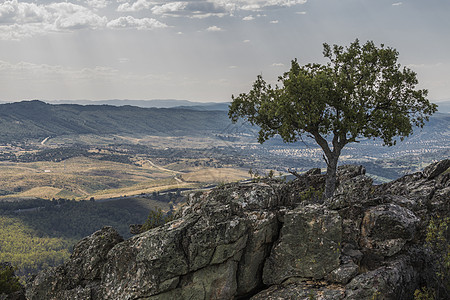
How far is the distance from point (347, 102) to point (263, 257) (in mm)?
16841

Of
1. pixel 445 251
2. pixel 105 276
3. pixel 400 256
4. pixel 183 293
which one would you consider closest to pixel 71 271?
pixel 105 276

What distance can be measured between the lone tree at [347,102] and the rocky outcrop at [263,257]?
9.00 meters

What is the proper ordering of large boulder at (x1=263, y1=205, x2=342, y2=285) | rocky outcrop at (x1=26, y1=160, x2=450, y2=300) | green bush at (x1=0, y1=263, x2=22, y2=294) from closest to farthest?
1. rocky outcrop at (x1=26, y1=160, x2=450, y2=300)
2. large boulder at (x1=263, y1=205, x2=342, y2=285)
3. green bush at (x1=0, y1=263, x2=22, y2=294)

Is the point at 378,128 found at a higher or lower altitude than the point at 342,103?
lower

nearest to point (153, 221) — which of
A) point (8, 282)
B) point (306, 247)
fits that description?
point (8, 282)

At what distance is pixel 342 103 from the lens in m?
35.3

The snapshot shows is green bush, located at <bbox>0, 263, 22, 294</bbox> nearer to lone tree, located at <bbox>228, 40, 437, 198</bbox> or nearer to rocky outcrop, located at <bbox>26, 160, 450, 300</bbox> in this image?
rocky outcrop, located at <bbox>26, 160, 450, 300</bbox>

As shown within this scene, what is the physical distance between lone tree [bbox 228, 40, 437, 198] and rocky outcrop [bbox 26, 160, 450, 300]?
354 inches

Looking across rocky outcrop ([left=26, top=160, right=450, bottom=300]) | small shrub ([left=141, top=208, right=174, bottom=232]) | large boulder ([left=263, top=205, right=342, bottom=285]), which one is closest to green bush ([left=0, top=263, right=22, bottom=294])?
rocky outcrop ([left=26, top=160, right=450, bottom=300])

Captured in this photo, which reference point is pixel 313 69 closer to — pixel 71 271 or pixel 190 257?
pixel 190 257

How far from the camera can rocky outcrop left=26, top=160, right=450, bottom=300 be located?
79.3 ft

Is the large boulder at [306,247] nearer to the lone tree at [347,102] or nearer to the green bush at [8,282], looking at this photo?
the lone tree at [347,102]

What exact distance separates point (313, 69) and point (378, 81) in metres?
6.14

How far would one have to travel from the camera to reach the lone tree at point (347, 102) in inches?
1373
